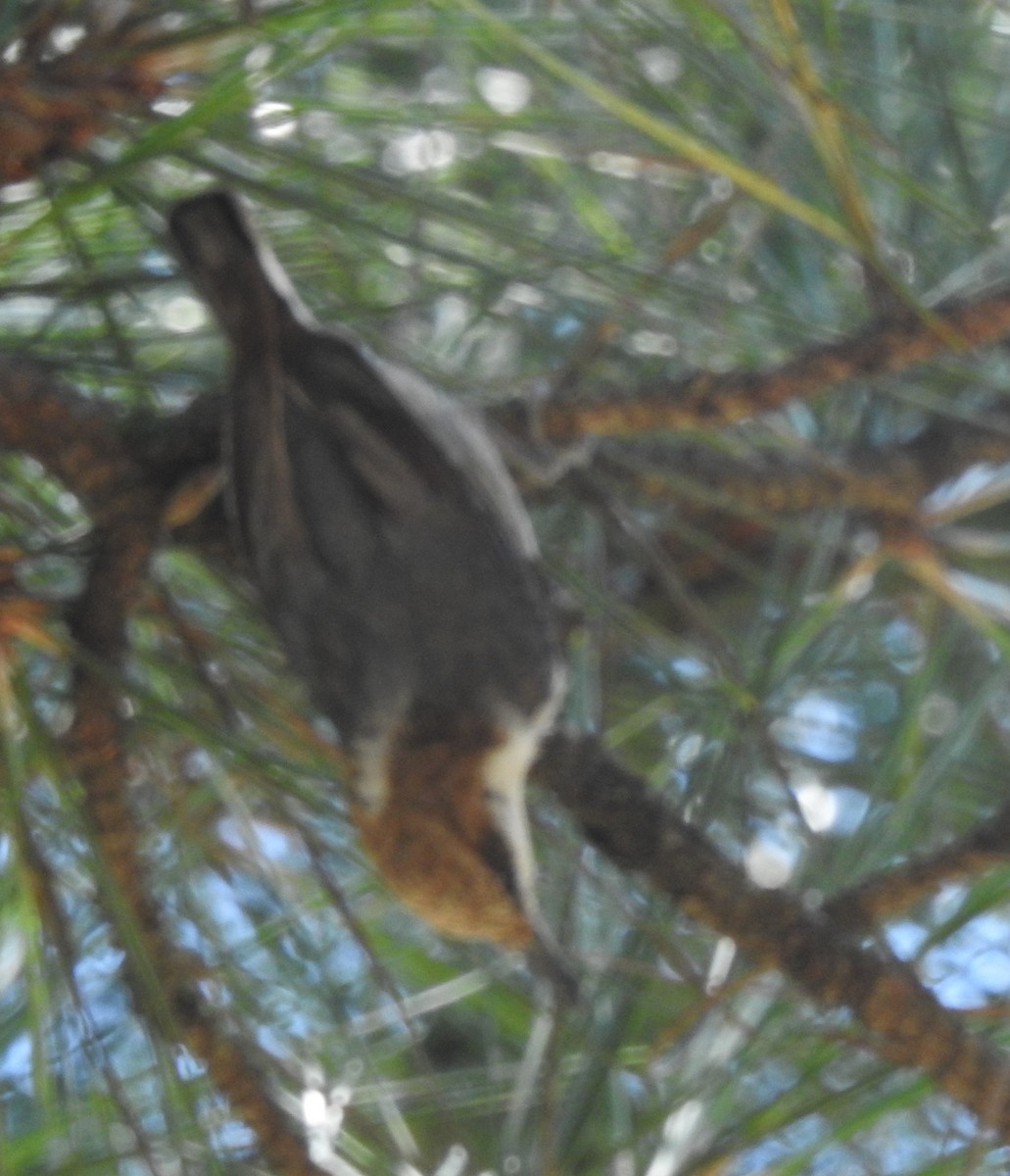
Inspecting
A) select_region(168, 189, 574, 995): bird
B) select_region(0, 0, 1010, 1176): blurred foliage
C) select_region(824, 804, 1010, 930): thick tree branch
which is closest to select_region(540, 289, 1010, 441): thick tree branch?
select_region(0, 0, 1010, 1176): blurred foliage

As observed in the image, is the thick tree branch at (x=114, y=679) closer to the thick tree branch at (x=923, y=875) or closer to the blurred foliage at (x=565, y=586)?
the blurred foliage at (x=565, y=586)

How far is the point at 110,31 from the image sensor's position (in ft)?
→ 2.56

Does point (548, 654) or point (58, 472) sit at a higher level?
point (58, 472)

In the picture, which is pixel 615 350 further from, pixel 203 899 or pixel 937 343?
pixel 203 899

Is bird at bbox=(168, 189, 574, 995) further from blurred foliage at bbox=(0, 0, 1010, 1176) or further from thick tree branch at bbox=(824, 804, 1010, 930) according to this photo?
thick tree branch at bbox=(824, 804, 1010, 930)

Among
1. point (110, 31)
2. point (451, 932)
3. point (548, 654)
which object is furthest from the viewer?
point (548, 654)

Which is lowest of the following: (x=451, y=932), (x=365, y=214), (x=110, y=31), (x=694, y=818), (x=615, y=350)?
(x=451, y=932)

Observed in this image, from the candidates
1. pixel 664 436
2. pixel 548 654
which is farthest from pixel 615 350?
pixel 548 654

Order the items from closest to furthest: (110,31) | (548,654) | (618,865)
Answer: (110,31) < (618,865) < (548,654)

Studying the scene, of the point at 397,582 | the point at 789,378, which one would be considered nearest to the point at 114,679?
the point at 789,378

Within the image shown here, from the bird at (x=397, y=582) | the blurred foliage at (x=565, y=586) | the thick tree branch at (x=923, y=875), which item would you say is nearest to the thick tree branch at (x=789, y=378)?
the blurred foliage at (x=565, y=586)

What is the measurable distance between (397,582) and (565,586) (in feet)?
0.67

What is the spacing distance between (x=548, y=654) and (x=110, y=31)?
0.55m

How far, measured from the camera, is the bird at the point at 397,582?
1028 mm
